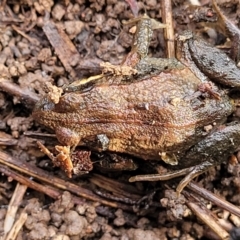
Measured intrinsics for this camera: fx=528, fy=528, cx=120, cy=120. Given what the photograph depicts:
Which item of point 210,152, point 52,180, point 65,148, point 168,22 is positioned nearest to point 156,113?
point 210,152

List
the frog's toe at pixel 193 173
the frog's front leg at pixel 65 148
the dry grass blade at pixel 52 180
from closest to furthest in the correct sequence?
the frog's front leg at pixel 65 148 < the frog's toe at pixel 193 173 < the dry grass blade at pixel 52 180

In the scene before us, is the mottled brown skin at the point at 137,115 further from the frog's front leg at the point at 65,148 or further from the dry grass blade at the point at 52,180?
the dry grass blade at the point at 52,180

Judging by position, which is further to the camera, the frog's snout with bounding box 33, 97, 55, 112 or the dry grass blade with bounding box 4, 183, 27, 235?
the dry grass blade with bounding box 4, 183, 27, 235

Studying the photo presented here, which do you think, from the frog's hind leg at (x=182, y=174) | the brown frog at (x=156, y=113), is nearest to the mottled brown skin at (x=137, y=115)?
the brown frog at (x=156, y=113)

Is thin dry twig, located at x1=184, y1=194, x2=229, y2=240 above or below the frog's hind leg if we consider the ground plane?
below

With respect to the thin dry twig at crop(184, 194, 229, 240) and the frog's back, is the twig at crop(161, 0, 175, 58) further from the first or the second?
the thin dry twig at crop(184, 194, 229, 240)

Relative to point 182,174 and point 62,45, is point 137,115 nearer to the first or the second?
point 182,174

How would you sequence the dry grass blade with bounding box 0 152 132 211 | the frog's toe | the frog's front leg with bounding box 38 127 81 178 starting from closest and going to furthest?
1. the frog's front leg with bounding box 38 127 81 178
2. the frog's toe
3. the dry grass blade with bounding box 0 152 132 211

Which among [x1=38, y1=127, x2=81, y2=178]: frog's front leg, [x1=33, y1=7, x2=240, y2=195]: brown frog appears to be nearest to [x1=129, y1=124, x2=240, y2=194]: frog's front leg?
[x1=33, y1=7, x2=240, y2=195]: brown frog
